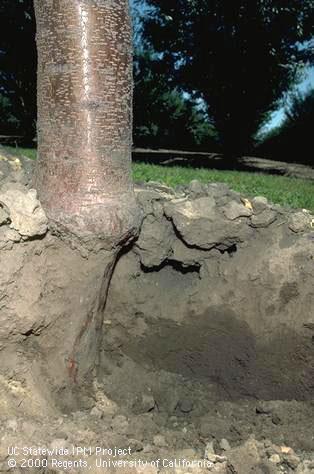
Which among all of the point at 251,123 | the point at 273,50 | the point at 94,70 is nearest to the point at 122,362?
the point at 94,70

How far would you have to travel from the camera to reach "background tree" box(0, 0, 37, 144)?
1540 cm

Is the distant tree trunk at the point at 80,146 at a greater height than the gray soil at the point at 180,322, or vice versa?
the distant tree trunk at the point at 80,146

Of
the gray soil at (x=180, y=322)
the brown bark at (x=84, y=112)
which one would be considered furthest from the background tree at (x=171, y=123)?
the brown bark at (x=84, y=112)

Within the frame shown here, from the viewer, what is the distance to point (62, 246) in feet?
8.55

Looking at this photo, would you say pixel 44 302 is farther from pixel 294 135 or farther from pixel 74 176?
pixel 294 135

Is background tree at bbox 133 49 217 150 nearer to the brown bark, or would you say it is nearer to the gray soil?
the gray soil

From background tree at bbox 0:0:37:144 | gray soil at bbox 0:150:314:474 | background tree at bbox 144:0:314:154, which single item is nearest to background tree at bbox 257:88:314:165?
background tree at bbox 144:0:314:154

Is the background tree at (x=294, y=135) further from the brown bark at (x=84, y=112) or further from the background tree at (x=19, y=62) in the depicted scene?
the brown bark at (x=84, y=112)

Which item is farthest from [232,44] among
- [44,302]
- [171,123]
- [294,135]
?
[44,302]

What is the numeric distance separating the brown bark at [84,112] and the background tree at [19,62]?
13.0m

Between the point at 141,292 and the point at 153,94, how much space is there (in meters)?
16.8

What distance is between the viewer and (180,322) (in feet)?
10.2

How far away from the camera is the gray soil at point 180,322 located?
2439 mm

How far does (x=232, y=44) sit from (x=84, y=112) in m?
11.3
